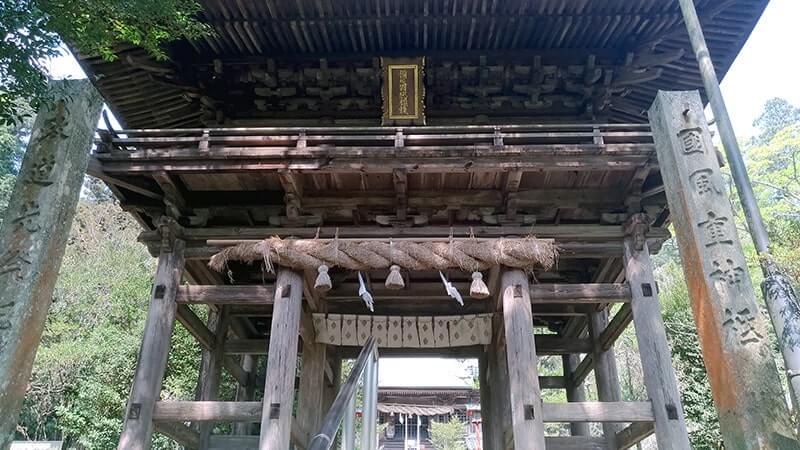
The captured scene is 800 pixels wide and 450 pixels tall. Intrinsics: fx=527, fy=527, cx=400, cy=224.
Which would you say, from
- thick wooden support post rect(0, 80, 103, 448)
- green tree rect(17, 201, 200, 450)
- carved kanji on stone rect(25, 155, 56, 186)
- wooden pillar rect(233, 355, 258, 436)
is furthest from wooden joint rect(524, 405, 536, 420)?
green tree rect(17, 201, 200, 450)

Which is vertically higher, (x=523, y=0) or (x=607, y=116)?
(x=523, y=0)

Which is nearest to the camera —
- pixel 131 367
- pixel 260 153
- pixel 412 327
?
pixel 260 153

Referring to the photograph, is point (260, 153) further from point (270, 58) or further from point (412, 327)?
point (412, 327)

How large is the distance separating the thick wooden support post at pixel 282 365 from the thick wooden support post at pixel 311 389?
1.13 metres

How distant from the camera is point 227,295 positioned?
5844 mm

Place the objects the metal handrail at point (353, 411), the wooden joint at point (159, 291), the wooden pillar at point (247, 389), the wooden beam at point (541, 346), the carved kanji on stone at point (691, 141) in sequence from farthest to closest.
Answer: the wooden pillar at point (247, 389) < the wooden beam at point (541, 346) < the wooden joint at point (159, 291) < the carved kanji on stone at point (691, 141) < the metal handrail at point (353, 411)

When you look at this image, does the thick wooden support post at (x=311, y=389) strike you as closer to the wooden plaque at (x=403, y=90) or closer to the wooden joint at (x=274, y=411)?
the wooden joint at (x=274, y=411)

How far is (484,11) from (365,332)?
13.7 ft

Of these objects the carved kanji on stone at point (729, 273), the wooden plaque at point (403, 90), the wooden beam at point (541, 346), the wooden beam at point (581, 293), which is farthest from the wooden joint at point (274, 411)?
the carved kanji on stone at point (729, 273)

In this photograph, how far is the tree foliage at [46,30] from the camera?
3.97 meters

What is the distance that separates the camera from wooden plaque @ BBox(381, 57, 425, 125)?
6496 millimetres

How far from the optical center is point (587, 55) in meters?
6.52

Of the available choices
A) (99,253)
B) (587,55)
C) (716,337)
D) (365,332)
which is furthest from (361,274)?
(99,253)

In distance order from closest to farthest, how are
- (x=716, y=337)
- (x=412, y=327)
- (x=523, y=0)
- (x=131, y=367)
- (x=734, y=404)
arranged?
1. (x=734, y=404)
2. (x=716, y=337)
3. (x=523, y=0)
4. (x=412, y=327)
5. (x=131, y=367)
